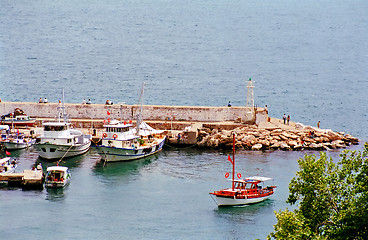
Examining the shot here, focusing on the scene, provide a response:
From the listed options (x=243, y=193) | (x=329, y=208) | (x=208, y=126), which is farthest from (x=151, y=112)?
(x=329, y=208)

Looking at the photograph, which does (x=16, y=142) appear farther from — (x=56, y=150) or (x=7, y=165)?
(x=7, y=165)

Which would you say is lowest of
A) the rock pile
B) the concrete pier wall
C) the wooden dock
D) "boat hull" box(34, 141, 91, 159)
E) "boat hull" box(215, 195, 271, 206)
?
"boat hull" box(215, 195, 271, 206)

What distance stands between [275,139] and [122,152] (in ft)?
49.1

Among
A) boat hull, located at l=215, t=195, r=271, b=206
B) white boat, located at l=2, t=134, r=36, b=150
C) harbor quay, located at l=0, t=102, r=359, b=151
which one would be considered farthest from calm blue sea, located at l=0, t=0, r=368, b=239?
harbor quay, located at l=0, t=102, r=359, b=151

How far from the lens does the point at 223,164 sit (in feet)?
214

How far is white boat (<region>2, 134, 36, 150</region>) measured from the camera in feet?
230

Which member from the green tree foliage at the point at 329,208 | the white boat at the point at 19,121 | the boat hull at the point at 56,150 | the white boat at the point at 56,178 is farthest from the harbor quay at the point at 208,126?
the green tree foliage at the point at 329,208

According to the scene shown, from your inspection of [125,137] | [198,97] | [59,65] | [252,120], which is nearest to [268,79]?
[198,97]

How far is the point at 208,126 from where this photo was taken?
76000 millimetres

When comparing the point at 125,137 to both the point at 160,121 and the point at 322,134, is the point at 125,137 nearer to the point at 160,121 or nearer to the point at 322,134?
the point at 160,121

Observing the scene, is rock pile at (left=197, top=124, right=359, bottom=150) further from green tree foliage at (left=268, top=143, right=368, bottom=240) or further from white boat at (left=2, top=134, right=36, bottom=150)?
green tree foliage at (left=268, top=143, right=368, bottom=240)

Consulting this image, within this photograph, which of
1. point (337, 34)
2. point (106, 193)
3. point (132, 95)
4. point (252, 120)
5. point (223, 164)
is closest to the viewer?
point (106, 193)

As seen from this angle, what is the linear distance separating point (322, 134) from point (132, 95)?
48.1 metres

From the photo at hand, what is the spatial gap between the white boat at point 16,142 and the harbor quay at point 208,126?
1.74 metres
